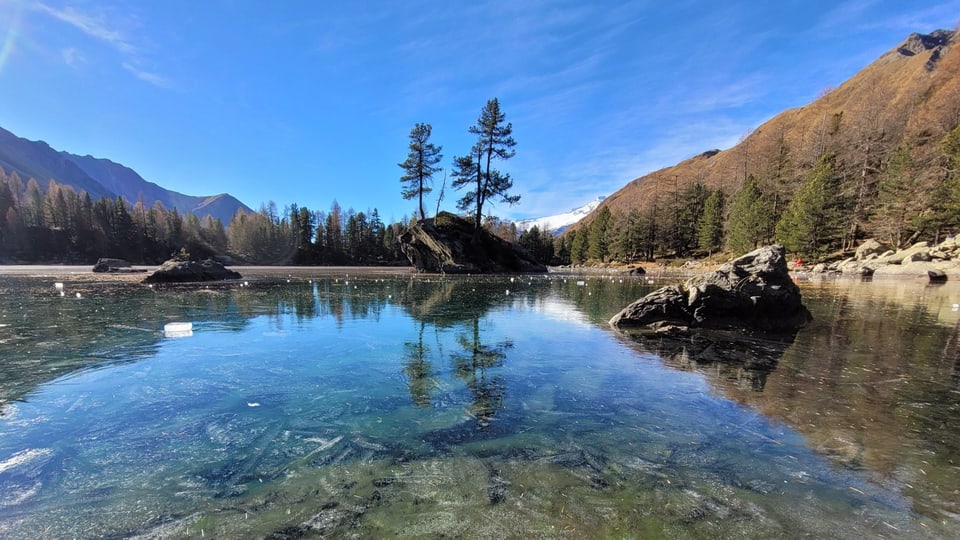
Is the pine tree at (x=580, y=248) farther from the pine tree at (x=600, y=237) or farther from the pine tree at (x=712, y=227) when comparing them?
the pine tree at (x=712, y=227)

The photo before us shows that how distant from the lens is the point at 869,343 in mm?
9633

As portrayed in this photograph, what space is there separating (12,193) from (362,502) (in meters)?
145

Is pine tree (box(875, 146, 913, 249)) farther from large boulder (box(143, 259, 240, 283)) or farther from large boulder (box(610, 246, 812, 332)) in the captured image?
large boulder (box(143, 259, 240, 283))

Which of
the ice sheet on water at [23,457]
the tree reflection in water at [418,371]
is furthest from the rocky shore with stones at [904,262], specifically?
the ice sheet on water at [23,457]

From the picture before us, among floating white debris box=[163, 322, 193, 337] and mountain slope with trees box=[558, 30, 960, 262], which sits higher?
mountain slope with trees box=[558, 30, 960, 262]

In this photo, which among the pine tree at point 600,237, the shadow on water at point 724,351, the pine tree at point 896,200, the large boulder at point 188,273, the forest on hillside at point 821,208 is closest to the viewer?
the shadow on water at point 724,351

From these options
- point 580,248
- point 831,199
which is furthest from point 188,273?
point 580,248

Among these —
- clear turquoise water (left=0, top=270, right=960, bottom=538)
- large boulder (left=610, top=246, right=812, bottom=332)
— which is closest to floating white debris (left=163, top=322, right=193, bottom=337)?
clear turquoise water (left=0, top=270, right=960, bottom=538)

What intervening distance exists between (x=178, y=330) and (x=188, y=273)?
21259 millimetres

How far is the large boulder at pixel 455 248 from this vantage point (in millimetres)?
42562

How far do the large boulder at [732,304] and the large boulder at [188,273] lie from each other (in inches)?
1145

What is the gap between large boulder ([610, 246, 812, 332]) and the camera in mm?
12094

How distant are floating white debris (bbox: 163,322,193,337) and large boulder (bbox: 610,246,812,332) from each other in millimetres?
12803

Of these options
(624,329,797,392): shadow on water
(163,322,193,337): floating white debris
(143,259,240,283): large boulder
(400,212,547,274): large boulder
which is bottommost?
(624,329,797,392): shadow on water
